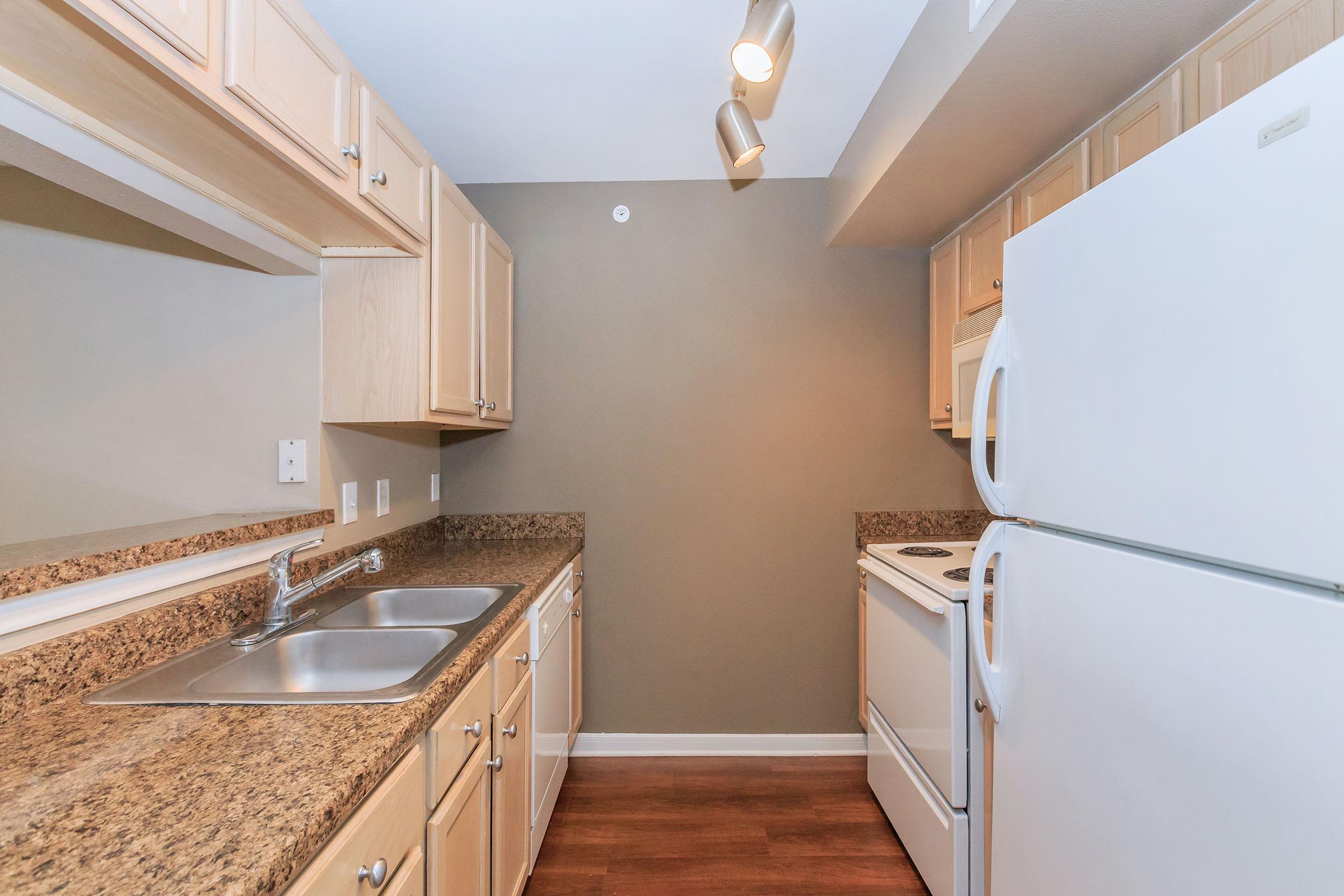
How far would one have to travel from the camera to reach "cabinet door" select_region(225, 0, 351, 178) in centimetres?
97

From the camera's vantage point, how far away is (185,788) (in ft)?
2.38

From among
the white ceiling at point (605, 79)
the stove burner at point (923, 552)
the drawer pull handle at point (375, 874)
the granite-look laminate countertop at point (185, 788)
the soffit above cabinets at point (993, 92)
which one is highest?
the white ceiling at point (605, 79)

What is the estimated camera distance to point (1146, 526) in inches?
33.1

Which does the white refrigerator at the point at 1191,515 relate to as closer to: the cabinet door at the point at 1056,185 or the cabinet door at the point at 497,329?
the cabinet door at the point at 1056,185

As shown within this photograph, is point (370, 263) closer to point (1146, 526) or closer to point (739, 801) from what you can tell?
point (1146, 526)

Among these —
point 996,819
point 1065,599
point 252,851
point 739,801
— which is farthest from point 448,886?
point 739,801

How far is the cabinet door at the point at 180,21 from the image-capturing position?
80 cm

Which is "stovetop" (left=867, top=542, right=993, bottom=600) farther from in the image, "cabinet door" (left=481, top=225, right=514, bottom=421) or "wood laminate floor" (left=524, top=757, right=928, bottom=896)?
"cabinet door" (left=481, top=225, right=514, bottom=421)

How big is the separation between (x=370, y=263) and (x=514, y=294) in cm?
93

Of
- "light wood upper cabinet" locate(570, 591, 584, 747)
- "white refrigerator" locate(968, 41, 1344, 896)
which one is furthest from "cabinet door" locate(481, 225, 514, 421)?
"white refrigerator" locate(968, 41, 1344, 896)

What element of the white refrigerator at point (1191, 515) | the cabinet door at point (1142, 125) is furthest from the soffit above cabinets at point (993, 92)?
the white refrigerator at point (1191, 515)

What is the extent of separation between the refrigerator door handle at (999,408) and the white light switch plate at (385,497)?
1815mm

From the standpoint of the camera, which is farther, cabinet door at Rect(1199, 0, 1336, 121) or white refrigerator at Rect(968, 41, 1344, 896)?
cabinet door at Rect(1199, 0, 1336, 121)

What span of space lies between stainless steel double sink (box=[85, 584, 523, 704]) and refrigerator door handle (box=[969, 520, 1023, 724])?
1038 millimetres
